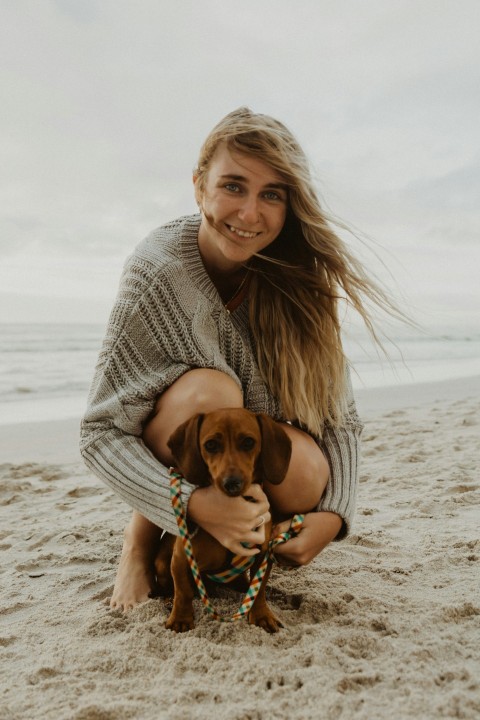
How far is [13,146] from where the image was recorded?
15.2 m

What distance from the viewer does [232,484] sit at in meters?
1.79

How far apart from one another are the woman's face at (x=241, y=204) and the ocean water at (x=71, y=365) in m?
0.64

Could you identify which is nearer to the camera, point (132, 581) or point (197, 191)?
point (132, 581)

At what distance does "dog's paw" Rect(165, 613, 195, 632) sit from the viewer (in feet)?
6.41

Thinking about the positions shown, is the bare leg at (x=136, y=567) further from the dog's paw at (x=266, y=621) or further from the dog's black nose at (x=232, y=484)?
the dog's black nose at (x=232, y=484)

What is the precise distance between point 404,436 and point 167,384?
11.3 ft

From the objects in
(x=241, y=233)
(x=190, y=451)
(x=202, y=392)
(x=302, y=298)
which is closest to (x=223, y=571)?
(x=190, y=451)

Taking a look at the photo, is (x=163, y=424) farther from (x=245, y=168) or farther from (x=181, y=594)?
(x=245, y=168)

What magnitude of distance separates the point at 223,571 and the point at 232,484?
0.49m

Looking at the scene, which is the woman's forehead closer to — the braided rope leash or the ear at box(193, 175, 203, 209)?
the ear at box(193, 175, 203, 209)

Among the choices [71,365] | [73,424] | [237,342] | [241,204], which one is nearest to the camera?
[241,204]

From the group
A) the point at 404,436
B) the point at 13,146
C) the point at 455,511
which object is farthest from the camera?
the point at 13,146

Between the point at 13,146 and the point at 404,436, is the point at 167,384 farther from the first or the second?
the point at 13,146

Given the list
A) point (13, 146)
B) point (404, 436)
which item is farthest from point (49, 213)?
point (404, 436)
